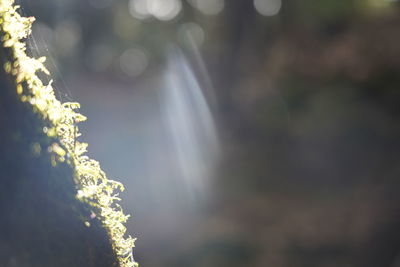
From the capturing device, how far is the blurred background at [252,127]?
609 inches

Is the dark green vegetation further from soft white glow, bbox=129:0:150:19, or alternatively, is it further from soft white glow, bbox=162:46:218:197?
soft white glow, bbox=129:0:150:19

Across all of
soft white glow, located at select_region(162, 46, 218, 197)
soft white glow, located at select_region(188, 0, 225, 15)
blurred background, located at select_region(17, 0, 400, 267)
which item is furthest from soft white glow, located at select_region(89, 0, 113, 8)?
soft white glow, located at select_region(162, 46, 218, 197)

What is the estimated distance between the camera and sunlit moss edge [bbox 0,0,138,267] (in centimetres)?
180

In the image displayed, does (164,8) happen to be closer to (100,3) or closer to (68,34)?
(100,3)

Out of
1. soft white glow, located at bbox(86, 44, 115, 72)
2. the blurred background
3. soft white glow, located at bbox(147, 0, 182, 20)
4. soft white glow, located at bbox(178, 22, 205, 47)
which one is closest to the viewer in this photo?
the blurred background

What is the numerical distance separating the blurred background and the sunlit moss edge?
12.6m

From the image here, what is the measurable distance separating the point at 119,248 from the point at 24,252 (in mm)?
633

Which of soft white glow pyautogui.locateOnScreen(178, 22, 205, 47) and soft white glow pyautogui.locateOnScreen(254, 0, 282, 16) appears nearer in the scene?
soft white glow pyautogui.locateOnScreen(254, 0, 282, 16)

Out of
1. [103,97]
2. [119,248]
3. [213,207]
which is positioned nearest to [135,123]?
[103,97]

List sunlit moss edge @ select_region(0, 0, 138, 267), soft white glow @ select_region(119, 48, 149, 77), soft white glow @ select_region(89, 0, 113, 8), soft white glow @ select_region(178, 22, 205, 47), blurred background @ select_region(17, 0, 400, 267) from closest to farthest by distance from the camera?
sunlit moss edge @ select_region(0, 0, 138, 267), blurred background @ select_region(17, 0, 400, 267), soft white glow @ select_region(178, 22, 205, 47), soft white glow @ select_region(119, 48, 149, 77), soft white glow @ select_region(89, 0, 113, 8)

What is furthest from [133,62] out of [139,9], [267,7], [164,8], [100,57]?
[267,7]

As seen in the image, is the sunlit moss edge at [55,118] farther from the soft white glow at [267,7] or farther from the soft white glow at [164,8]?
the soft white glow at [164,8]

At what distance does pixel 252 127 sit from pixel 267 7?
7.09 meters

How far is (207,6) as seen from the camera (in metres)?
31.0
